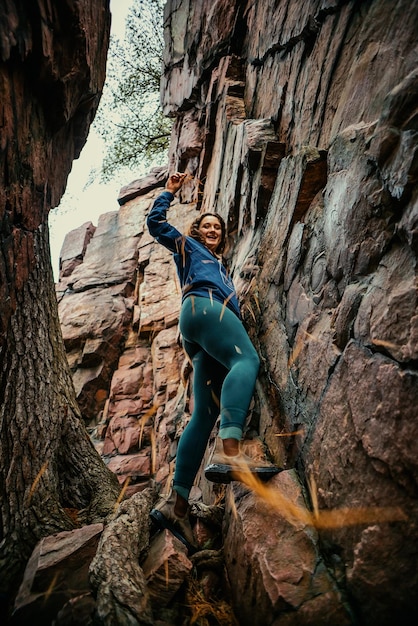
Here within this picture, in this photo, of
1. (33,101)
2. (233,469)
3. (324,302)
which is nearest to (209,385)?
(233,469)

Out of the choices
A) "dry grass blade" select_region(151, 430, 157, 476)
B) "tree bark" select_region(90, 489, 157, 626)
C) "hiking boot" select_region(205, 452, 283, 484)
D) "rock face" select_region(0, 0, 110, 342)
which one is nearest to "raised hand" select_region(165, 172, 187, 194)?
"rock face" select_region(0, 0, 110, 342)

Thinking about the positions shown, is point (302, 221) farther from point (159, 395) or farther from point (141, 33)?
point (141, 33)

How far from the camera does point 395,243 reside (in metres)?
1.86

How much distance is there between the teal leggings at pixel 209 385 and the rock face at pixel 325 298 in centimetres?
34

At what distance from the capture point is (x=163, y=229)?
319 cm

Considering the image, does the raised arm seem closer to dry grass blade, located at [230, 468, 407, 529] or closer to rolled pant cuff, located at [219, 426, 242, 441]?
rolled pant cuff, located at [219, 426, 242, 441]

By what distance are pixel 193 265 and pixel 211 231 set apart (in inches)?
27.7

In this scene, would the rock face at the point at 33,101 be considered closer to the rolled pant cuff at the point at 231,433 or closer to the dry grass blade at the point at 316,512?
the rolled pant cuff at the point at 231,433

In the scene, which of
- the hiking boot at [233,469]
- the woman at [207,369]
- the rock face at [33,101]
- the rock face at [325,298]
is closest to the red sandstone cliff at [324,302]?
the rock face at [325,298]

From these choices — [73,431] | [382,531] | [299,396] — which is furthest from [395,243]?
[73,431]

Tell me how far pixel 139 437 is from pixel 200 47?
7.06m

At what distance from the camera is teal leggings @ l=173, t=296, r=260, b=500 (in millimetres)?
2328

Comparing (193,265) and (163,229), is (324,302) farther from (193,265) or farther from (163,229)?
(163,229)

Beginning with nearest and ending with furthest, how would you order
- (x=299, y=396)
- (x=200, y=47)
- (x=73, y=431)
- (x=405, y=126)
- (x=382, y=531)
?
(x=382, y=531)
(x=405, y=126)
(x=299, y=396)
(x=73, y=431)
(x=200, y=47)
